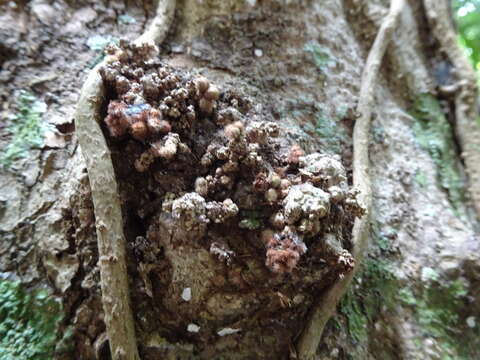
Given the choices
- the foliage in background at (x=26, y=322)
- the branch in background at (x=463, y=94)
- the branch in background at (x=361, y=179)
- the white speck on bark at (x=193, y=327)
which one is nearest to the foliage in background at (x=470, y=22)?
the branch in background at (x=463, y=94)

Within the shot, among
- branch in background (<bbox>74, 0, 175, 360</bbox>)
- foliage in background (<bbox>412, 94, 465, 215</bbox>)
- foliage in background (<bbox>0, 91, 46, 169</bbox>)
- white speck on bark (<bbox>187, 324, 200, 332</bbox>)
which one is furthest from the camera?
foliage in background (<bbox>412, 94, 465, 215</bbox>)

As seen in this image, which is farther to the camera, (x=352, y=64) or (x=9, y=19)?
(x=352, y=64)

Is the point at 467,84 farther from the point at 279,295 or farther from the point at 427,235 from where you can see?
the point at 279,295

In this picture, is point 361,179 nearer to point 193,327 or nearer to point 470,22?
point 193,327

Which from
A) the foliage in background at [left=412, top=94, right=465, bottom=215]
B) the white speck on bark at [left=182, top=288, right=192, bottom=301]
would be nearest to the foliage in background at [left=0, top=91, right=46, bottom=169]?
the white speck on bark at [left=182, top=288, right=192, bottom=301]

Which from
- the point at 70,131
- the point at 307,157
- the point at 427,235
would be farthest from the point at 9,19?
the point at 427,235

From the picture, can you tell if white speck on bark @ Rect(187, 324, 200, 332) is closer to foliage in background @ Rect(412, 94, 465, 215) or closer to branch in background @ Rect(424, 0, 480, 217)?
foliage in background @ Rect(412, 94, 465, 215)
